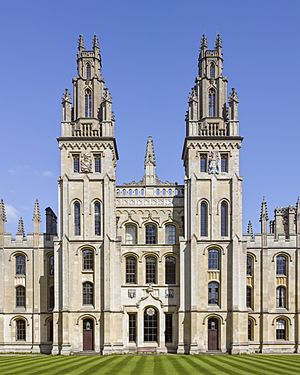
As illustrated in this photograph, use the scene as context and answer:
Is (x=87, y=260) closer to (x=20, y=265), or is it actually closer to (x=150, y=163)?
(x=20, y=265)

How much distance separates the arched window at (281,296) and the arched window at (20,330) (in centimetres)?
2840

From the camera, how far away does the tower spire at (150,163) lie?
59594 mm

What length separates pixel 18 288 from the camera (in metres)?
59.2

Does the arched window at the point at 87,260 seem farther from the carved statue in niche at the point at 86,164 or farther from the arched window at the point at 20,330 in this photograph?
the arched window at the point at 20,330

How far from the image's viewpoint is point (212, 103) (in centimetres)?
5934

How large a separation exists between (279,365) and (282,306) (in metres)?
20.3

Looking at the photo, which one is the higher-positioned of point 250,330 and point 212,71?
point 212,71

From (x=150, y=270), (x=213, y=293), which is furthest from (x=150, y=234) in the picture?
(x=213, y=293)

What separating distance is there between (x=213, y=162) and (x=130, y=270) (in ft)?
48.8

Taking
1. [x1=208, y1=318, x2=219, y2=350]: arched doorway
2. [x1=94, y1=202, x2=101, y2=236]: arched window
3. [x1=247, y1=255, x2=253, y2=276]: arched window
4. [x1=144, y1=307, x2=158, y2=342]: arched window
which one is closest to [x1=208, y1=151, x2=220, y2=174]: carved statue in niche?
[x1=247, y1=255, x2=253, y2=276]: arched window

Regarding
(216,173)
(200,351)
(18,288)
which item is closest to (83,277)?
(18,288)

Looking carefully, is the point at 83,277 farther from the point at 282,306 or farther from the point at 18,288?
the point at 282,306

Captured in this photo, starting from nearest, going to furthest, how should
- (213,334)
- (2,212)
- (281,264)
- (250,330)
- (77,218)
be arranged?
(213,334), (77,218), (250,330), (281,264), (2,212)

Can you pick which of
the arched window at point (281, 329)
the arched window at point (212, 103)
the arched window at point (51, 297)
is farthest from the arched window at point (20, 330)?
the arched window at point (212, 103)
